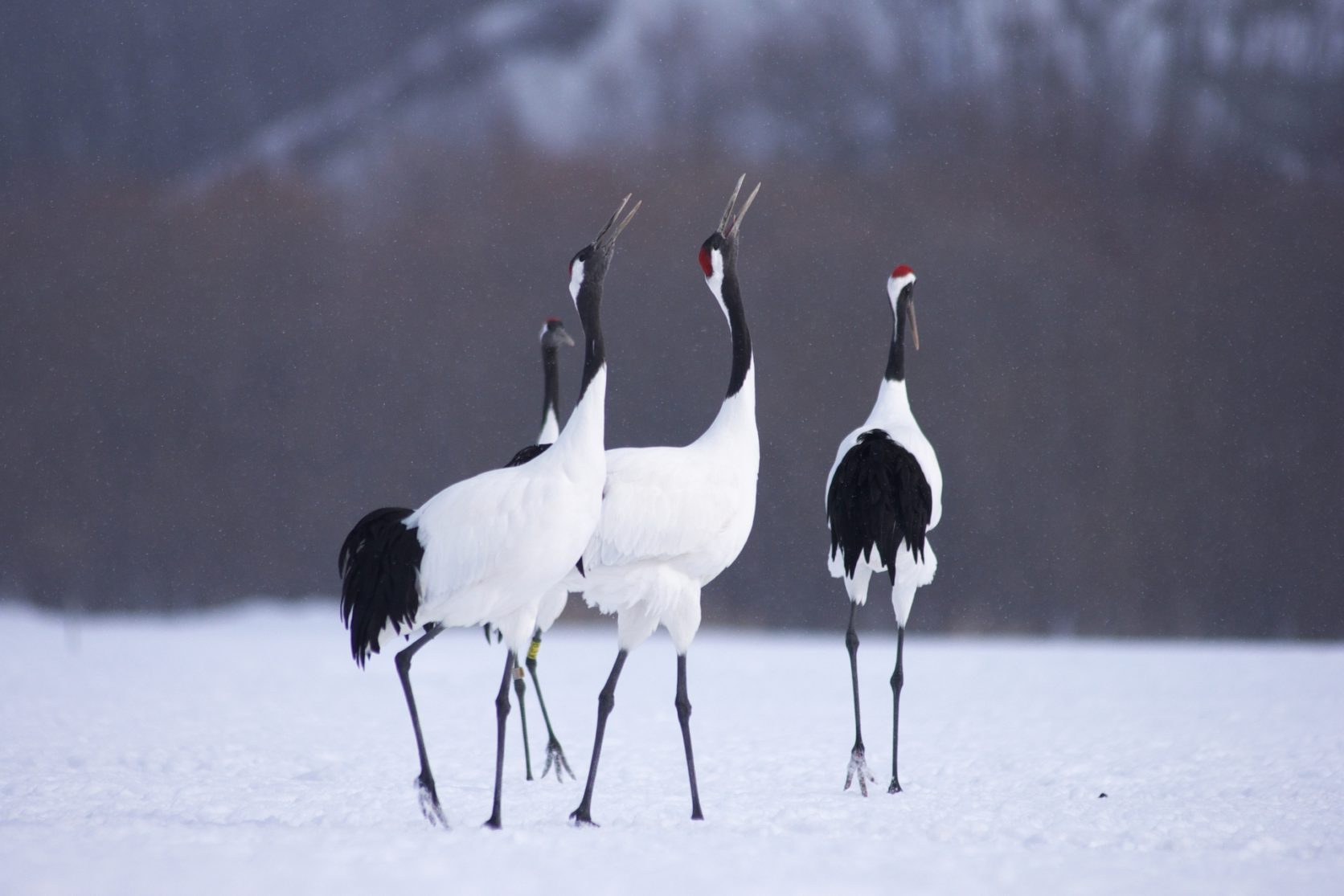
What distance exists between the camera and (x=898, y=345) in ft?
16.1

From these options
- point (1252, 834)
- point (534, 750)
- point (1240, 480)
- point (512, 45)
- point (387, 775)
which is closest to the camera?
point (1252, 834)

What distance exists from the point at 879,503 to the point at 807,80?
8.42 metres

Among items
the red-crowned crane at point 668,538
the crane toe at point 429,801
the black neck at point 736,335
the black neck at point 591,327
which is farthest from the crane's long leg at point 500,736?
the black neck at point 736,335

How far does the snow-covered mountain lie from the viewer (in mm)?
11625

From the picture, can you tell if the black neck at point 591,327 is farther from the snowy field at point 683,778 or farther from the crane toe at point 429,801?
the snowy field at point 683,778

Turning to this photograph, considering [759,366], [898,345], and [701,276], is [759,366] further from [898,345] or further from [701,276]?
[898,345]

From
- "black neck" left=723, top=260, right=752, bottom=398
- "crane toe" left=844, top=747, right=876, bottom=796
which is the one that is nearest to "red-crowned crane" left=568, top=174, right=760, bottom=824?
"black neck" left=723, top=260, right=752, bottom=398

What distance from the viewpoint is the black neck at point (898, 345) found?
4.87 m

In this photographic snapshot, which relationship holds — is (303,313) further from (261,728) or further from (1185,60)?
(1185,60)

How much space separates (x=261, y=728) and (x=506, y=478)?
8.92 ft

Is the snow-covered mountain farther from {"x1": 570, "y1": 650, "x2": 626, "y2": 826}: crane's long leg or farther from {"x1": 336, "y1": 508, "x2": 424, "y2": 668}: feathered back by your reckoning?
{"x1": 336, "y1": 508, "x2": 424, "y2": 668}: feathered back

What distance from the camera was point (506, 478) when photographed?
3.42 meters

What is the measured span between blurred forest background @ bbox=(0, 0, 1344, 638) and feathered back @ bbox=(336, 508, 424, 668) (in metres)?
7.54

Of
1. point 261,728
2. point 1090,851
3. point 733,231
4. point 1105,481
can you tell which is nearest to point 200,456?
point 261,728
